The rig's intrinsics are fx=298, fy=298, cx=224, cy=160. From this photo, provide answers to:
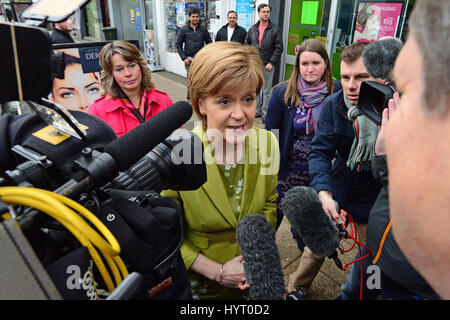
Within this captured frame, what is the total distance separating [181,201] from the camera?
4.76 ft

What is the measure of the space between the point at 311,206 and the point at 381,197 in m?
0.43

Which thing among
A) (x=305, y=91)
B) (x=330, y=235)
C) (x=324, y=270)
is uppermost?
Result: (x=305, y=91)

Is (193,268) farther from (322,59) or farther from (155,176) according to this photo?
(322,59)

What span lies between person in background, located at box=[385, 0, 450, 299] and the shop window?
821 cm

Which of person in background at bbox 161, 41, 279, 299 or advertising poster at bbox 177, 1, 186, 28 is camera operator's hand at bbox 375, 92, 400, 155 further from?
advertising poster at bbox 177, 1, 186, 28

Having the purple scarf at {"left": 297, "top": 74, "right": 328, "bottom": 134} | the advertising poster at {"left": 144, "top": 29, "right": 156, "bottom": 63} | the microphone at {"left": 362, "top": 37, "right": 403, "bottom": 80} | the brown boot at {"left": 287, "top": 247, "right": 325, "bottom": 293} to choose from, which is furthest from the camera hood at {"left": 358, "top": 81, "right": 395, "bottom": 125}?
the advertising poster at {"left": 144, "top": 29, "right": 156, "bottom": 63}

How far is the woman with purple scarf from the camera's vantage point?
254cm

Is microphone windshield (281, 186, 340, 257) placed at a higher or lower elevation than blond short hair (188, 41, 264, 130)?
lower

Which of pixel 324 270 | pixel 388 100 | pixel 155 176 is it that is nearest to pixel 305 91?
pixel 388 100

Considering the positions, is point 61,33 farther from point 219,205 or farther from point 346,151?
point 346,151

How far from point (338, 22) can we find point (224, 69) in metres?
4.71

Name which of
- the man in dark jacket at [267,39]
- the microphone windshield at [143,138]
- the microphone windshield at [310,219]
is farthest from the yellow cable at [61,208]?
the man in dark jacket at [267,39]

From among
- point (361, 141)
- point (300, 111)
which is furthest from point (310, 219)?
point (300, 111)

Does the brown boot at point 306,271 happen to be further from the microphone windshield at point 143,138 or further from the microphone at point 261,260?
the microphone windshield at point 143,138
